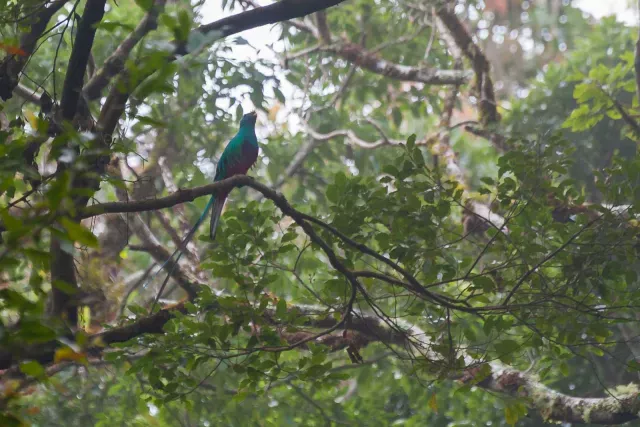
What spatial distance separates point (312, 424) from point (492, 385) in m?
1.38

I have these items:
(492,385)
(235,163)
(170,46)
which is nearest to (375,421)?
(492,385)

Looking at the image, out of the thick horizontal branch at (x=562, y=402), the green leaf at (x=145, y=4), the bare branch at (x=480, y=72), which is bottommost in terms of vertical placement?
the thick horizontal branch at (x=562, y=402)

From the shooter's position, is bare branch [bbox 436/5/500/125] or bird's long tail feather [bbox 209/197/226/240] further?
bare branch [bbox 436/5/500/125]

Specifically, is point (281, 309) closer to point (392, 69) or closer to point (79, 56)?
point (79, 56)

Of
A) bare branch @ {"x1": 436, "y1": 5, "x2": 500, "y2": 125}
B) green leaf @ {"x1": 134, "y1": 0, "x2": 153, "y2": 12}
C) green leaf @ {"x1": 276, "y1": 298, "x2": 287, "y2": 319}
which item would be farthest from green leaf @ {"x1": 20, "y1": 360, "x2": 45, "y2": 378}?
bare branch @ {"x1": 436, "y1": 5, "x2": 500, "y2": 125}

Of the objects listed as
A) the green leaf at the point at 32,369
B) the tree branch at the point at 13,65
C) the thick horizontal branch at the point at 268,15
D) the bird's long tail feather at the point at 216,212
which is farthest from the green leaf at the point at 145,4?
the bird's long tail feather at the point at 216,212

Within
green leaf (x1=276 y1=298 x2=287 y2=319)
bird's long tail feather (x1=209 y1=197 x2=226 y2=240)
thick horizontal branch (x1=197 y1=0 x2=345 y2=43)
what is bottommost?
green leaf (x1=276 y1=298 x2=287 y2=319)

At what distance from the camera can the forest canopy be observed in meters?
2.45

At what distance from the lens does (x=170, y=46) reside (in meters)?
1.60

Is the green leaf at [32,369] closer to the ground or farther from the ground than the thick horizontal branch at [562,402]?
closer to the ground

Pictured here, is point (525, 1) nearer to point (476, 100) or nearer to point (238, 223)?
point (476, 100)

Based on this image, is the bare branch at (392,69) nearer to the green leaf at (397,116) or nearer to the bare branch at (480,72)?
the bare branch at (480,72)

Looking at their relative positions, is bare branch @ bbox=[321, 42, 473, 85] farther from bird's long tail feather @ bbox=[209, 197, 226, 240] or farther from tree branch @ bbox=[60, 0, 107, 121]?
tree branch @ bbox=[60, 0, 107, 121]

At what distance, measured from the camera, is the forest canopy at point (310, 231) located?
2451 mm
